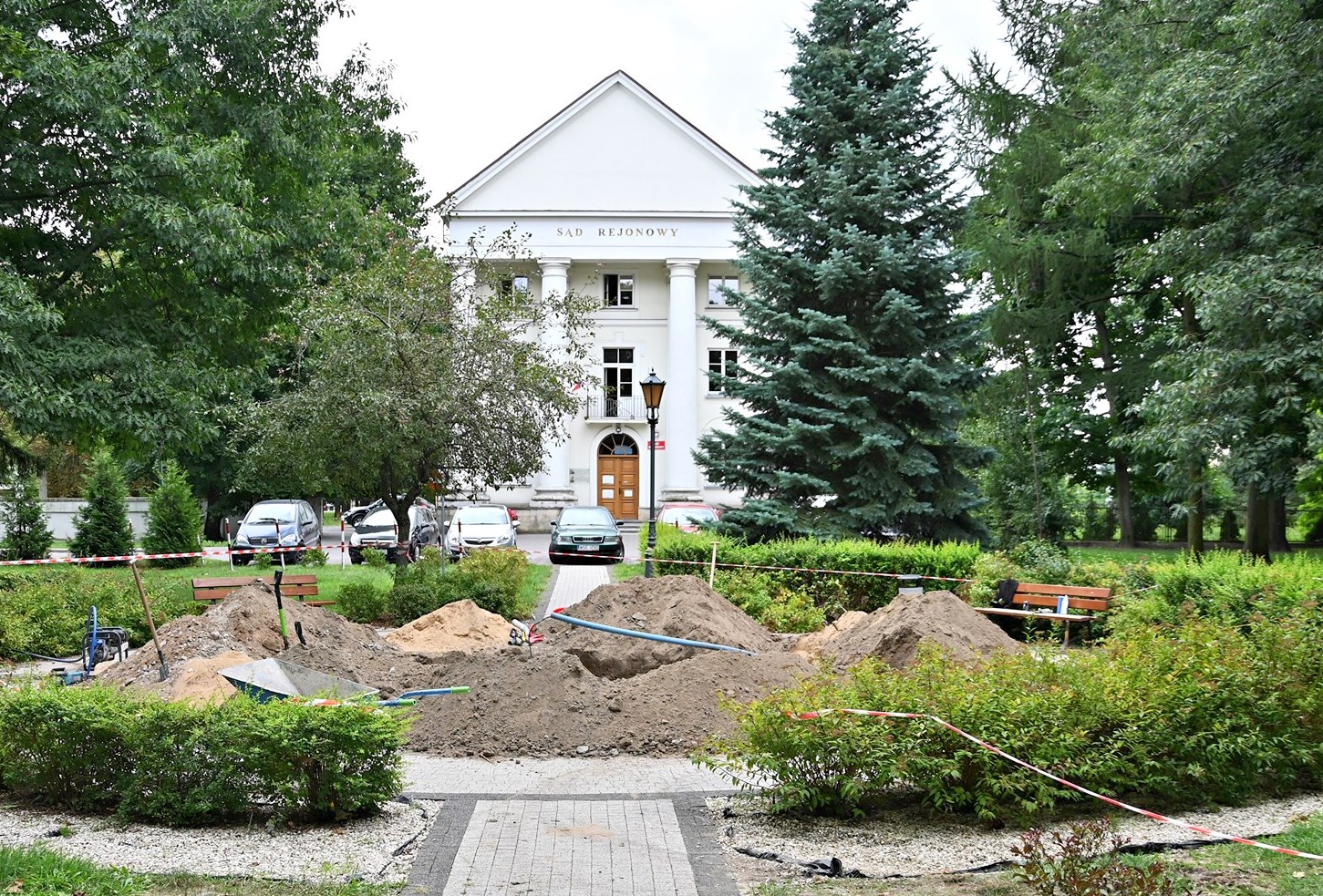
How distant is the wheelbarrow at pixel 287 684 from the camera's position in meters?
8.23

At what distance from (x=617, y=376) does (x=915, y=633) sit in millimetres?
37882

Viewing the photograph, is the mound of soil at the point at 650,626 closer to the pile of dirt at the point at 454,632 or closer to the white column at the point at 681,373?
the pile of dirt at the point at 454,632

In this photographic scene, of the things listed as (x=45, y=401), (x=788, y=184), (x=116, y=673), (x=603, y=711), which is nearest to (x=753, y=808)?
(x=603, y=711)

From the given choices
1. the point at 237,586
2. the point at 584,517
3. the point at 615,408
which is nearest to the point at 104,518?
the point at 584,517

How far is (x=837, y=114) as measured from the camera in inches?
934

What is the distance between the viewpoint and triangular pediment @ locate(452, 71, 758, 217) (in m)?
47.4

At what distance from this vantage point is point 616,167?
157 ft

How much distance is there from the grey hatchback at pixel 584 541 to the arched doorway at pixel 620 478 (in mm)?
20943

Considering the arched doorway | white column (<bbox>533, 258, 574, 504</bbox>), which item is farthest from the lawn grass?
the arched doorway

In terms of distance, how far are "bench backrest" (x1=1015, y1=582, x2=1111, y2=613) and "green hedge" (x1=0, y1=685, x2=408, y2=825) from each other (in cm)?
1069

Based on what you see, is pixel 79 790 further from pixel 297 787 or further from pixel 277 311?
pixel 277 311

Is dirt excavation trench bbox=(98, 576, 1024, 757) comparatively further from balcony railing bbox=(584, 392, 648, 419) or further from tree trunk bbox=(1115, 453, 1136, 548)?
balcony railing bbox=(584, 392, 648, 419)

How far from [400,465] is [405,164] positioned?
24.8 m

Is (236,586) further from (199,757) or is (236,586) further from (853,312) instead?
(853,312)
